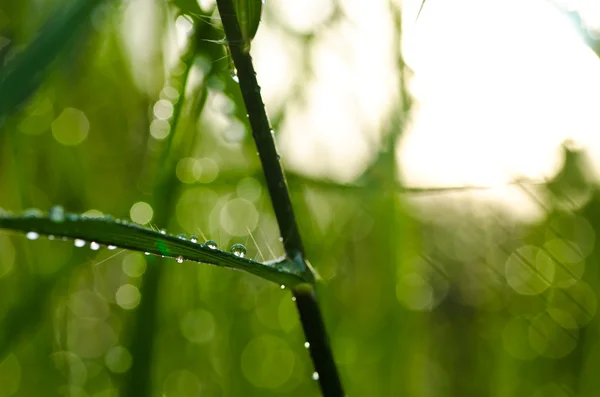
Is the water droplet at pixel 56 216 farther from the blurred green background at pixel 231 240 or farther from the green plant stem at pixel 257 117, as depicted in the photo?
the blurred green background at pixel 231 240

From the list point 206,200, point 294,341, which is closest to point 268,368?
point 294,341

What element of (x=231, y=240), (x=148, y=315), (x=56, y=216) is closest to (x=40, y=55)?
(x=56, y=216)

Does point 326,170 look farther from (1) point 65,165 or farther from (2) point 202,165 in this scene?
(1) point 65,165

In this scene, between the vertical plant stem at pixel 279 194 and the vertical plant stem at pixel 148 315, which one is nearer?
the vertical plant stem at pixel 279 194

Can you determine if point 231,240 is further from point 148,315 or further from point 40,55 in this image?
point 40,55

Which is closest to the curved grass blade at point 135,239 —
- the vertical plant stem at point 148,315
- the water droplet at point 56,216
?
the water droplet at point 56,216

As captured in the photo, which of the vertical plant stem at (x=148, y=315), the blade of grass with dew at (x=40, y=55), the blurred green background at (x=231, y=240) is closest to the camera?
the blade of grass with dew at (x=40, y=55)
